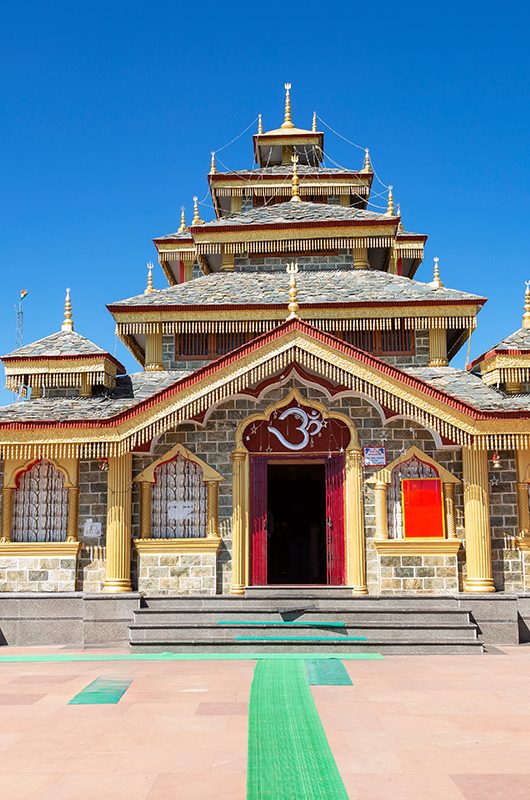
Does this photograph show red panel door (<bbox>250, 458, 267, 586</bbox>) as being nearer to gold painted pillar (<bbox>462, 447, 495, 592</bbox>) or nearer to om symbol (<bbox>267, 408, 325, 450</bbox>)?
om symbol (<bbox>267, 408, 325, 450</bbox>)

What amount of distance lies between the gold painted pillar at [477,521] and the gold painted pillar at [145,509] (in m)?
6.20

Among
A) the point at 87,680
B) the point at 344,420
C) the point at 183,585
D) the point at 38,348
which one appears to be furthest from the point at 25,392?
the point at 87,680

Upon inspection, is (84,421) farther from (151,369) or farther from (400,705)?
(400,705)

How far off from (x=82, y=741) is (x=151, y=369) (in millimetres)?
11627

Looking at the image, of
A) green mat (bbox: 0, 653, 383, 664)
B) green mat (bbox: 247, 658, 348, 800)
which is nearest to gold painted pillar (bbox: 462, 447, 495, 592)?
green mat (bbox: 0, 653, 383, 664)

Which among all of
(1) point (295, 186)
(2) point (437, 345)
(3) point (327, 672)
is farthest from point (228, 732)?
(1) point (295, 186)

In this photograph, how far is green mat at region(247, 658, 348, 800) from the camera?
259 inches

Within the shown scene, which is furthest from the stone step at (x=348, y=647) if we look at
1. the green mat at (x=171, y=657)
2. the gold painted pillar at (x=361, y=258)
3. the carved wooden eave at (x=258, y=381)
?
the gold painted pillar at (x=361, y=258)

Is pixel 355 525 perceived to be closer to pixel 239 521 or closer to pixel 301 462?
pixel 301 462

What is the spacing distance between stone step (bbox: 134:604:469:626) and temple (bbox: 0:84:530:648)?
96cm

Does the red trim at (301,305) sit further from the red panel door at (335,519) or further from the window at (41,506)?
the window at (41,506)

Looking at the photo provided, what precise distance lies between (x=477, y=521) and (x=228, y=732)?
8.51m

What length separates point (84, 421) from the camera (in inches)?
623

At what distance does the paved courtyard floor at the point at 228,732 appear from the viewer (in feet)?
21.9
